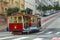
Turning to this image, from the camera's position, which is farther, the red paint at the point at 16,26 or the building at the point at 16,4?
the building at the point at 16,4

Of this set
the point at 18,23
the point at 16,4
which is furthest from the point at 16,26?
the point at 16,4

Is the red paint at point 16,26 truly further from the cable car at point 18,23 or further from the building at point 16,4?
the building at point 16,4

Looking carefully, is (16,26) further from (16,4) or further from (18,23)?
(16,4)

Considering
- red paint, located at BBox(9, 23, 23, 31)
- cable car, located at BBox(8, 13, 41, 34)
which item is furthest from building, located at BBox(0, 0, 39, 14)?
red paint, located at BBox(9, 23, 23, 31)

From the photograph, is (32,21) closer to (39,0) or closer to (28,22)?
(28,22)

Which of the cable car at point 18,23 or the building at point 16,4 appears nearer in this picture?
the cable car at point 18,23

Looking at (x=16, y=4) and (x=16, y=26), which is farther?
(x=16, y=4)

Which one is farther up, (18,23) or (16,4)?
(16,4)

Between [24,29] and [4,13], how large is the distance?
2051cm

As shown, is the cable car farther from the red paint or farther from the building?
the building

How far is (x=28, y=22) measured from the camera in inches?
1222

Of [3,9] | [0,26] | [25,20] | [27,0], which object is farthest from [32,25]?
[27,0]

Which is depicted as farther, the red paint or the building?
the building

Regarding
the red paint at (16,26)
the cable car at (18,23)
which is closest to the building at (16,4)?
the cable car at (18,23)
